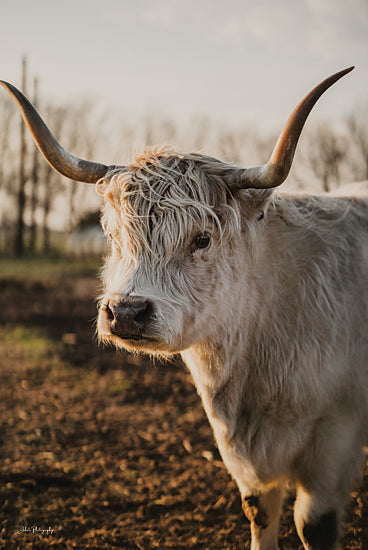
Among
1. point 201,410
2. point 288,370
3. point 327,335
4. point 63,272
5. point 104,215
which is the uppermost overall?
point 104,215

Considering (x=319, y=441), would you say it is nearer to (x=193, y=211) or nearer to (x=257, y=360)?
(x=257, y=360)

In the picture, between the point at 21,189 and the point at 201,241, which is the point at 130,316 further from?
the point at 21,189

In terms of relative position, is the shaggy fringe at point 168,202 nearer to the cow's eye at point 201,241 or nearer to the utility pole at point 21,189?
the cow's eye at point 201,241

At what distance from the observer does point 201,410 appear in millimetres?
6051

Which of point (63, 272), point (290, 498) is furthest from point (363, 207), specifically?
point (63, 272)

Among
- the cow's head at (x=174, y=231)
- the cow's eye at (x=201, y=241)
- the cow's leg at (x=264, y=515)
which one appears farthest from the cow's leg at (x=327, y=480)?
the cow's eye at (x=201, y=241)

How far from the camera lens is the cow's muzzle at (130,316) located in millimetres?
2373

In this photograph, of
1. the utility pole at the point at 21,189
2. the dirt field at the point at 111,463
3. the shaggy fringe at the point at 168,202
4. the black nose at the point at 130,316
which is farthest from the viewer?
the utility pole at the point at 21,189

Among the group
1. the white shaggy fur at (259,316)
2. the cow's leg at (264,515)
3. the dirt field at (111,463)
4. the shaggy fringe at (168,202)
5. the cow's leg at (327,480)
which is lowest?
the dirt field at (111,463)

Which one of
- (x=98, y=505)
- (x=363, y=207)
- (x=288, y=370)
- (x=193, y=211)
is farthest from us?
(x=98, y=505)

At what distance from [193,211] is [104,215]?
683 mm

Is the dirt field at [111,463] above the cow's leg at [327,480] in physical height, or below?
below

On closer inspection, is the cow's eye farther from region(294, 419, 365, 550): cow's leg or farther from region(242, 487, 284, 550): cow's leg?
region(242, 487, 284, 550): cow's leg

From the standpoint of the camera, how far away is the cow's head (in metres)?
2.44
